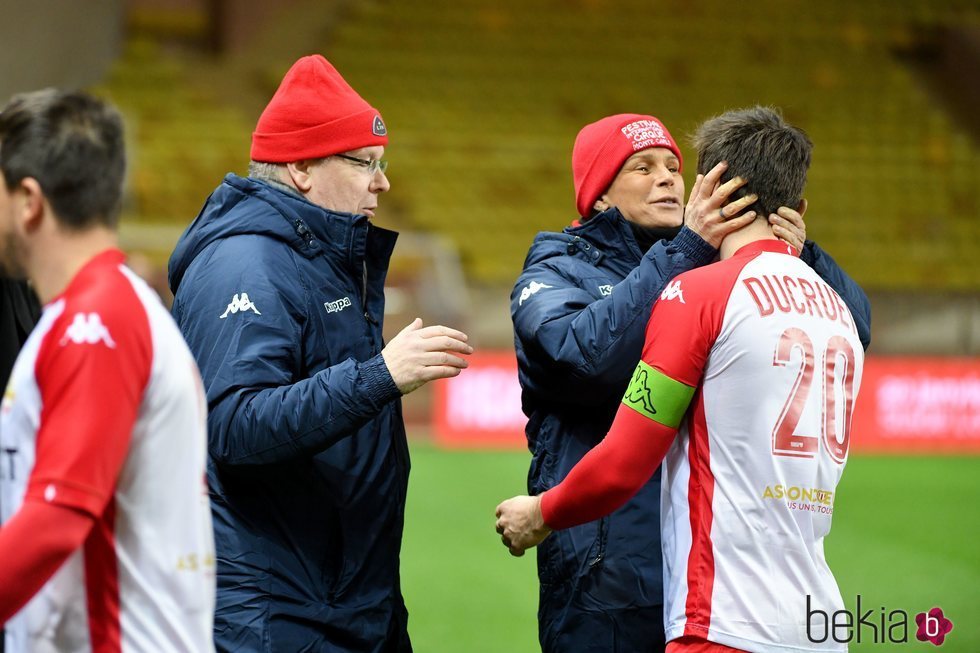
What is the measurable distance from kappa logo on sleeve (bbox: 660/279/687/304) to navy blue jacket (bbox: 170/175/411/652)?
0.66 m

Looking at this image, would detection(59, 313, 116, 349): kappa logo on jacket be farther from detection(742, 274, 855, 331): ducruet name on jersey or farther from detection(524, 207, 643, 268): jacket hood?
detection(524, 207, 643, 268): jacket hood

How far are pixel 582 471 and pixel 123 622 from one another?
111 centimetres

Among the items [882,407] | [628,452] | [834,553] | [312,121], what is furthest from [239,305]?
[882,407]

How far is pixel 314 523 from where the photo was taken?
3014 mm

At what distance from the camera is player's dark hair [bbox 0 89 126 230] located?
2.12 m

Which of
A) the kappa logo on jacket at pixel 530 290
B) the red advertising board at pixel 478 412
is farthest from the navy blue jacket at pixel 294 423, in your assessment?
the red advertising board at pixel 478 412

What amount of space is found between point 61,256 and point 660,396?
1.30m

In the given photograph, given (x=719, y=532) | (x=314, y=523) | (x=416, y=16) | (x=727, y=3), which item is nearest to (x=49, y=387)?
(x=314, y=523)

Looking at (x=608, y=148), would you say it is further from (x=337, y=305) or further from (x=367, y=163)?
(x=337, y=305)

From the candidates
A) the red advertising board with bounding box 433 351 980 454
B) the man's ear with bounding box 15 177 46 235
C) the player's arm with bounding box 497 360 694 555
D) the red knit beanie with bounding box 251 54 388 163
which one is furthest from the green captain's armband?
the red advertising board with bounding box 433 351 980 454

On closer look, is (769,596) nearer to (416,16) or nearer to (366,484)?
(366,484)

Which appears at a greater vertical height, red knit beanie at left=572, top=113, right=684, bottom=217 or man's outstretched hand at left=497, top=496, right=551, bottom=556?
red knit beanie at left=572, top=113, right=684, bottom=217

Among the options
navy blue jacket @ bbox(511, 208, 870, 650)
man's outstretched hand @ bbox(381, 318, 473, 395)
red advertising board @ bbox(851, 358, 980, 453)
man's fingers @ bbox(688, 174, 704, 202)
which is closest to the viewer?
man's outstretched hand @ bbox(381, 318, 473, 395)

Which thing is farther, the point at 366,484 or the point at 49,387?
the point at 366,484
